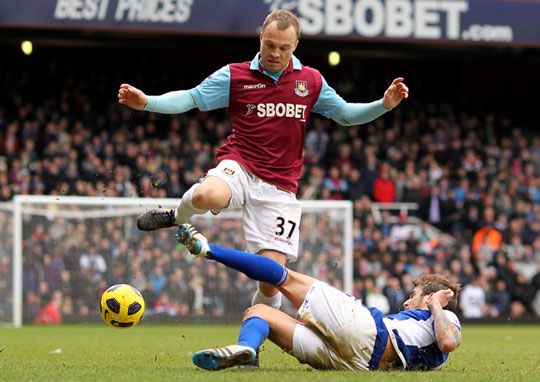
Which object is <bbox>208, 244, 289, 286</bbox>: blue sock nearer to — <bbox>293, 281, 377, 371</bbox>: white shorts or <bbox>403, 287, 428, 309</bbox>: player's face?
<bbox>293, 281, 377, 371</bbox>: white shorts

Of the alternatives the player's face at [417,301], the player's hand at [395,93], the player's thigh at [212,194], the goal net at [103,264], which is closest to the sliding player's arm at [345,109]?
the player's hand at [395,93]

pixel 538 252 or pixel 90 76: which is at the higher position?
pixel 90 76

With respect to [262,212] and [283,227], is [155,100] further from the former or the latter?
[283,227]

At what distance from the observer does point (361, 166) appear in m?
23.3

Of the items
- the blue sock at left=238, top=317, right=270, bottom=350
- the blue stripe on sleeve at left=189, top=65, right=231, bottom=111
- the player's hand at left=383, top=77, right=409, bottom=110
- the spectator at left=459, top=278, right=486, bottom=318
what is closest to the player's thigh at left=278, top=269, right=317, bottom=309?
the blue sock at left=238, top=317, right=270, bottom=350

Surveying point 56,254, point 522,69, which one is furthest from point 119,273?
point 522,69

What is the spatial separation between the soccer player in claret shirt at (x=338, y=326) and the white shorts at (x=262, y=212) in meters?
1.02

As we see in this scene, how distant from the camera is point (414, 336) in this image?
764 cm

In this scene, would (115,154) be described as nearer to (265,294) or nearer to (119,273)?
(119,273)

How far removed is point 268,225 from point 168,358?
1668 millimetres

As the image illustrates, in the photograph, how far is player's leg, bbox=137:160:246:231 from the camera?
830 centimetres

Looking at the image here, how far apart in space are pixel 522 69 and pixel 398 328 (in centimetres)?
2246

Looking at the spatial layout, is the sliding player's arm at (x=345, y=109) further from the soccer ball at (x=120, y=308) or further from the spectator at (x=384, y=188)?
the spectator at (x=384, y=188)

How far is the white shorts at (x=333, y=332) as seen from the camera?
742 cm
